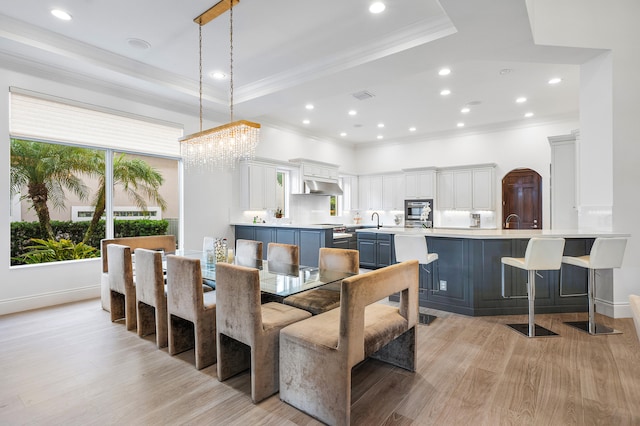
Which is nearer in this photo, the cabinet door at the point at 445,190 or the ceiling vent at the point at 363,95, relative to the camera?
the ceiling vent at the point at 363,95

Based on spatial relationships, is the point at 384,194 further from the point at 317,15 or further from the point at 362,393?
the point at 362,393

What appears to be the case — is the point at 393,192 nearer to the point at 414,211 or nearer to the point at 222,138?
the point at 414,211

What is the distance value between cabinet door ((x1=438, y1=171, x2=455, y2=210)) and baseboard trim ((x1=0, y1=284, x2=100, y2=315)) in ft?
23.6

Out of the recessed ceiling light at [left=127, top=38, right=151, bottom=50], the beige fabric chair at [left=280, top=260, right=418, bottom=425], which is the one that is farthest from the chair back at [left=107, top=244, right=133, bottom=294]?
the recessed ceiling light at [left=127, top=38, right=151, bottom=50]

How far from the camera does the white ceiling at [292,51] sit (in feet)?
10.4

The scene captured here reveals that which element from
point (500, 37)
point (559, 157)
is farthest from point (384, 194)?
point (500, 37)

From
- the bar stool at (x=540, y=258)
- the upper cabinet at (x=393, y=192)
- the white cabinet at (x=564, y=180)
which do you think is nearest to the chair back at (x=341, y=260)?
the bar stool at (x=540, y=258)

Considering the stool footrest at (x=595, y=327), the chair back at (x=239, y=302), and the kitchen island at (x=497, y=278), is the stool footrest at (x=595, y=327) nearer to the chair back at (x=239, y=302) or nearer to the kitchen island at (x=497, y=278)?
the kitchen island at (x=497, y=278)

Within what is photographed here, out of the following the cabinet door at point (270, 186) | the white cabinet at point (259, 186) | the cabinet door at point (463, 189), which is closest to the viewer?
the white cabinet at point (259, 186)

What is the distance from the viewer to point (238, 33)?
143 inches

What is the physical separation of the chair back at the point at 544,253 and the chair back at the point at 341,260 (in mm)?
1704

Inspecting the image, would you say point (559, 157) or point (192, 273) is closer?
point (192, 273)

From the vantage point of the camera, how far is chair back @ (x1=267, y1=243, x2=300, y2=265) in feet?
11.6

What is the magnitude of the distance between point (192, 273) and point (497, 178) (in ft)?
23.8
